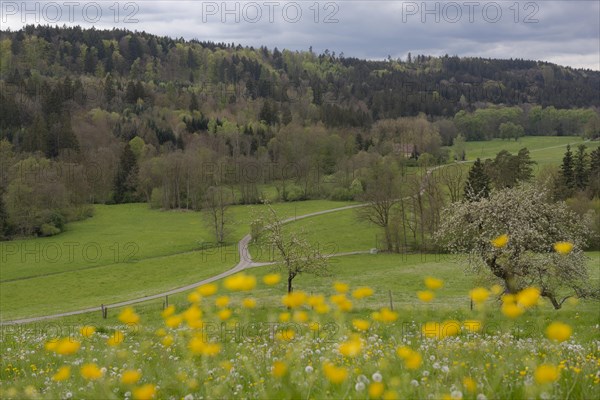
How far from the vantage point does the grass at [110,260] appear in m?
57.7

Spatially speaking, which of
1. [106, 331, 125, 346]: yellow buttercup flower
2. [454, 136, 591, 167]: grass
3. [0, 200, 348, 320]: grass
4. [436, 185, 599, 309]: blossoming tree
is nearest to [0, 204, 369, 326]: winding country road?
[0, 200, 348, 320]: grass

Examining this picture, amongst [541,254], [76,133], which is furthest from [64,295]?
[76,133]

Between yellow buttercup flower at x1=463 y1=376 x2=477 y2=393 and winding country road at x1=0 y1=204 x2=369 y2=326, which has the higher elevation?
yellow buttercup flower at x1=463 y1=376 x2=477 y2=393

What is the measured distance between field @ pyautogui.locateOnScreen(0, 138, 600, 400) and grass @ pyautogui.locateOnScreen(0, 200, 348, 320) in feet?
1.07

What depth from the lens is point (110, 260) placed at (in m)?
76.2

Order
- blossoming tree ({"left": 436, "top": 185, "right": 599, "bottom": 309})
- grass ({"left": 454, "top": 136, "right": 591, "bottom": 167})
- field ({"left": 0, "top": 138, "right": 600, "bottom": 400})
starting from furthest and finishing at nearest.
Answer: grass ({"left": 454, "top": 136, "right": 591, "bottom": 167})
blossoming tree ({"left": 436, "top": 185, "right": 599, "bottom": 309})
field ({"left": 0, "top": 138, "right": 600, "bottom": 400})

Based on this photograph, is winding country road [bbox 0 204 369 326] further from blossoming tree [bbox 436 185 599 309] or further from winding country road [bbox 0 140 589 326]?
blossoming tree [bbox 436 185 599 309]

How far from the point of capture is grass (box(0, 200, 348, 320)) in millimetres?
57656

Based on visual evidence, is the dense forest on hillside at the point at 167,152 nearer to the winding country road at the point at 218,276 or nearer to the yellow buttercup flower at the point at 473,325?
the winding country road at the point at 218,276

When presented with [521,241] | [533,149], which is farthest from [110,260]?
[533,149]

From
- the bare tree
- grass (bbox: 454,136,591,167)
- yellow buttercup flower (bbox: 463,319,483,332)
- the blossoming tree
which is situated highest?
grass (bbox: 454,136,591,167)

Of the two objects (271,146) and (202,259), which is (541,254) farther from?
(271,146)

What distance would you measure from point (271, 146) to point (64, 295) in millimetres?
101625

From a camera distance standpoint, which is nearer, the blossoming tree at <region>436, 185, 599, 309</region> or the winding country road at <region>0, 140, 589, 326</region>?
the blossoming tree at <region>436, 185, 599, 309</region>
